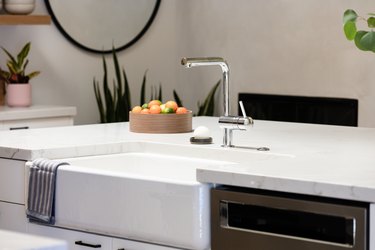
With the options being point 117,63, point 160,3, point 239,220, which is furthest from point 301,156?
point 160,3

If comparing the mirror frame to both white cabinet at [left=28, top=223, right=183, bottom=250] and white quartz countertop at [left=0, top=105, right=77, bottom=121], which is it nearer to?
white quartz countertop at [left=0, top=105, right=77, bottom=121]

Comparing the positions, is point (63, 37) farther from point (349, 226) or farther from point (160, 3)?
point (349, 226)

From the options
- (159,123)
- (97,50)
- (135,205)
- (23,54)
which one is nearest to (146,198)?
(135,205)

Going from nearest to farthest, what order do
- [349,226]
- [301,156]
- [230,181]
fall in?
[349,226] → [230,181] → [301,156]

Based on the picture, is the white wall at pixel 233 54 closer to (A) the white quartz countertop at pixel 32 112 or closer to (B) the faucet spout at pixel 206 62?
(A) the white quartz countertop at pixel 32 112

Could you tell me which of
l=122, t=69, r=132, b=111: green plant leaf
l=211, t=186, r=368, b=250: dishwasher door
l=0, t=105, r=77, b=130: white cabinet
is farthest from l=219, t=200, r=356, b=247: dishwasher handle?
l=122, t=69, r=132, b=111: green plant leaf

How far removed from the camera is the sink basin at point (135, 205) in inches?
110

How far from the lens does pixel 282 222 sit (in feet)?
8.65

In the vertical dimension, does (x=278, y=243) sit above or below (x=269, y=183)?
below

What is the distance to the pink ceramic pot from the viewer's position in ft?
18.9

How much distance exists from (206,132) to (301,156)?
566mm

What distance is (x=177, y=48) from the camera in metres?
7.24

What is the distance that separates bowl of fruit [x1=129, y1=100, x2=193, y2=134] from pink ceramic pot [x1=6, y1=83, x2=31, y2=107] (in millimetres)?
1940

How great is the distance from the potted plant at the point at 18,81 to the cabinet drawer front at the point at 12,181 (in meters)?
2.41
